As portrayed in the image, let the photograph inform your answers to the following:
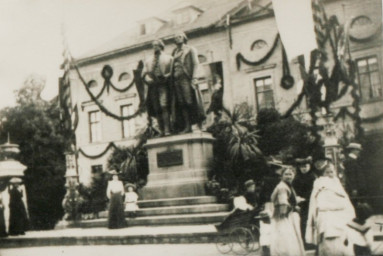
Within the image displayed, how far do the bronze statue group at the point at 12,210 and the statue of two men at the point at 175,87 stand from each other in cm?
214

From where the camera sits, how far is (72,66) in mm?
8406

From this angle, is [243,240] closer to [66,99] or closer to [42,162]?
[66,99]

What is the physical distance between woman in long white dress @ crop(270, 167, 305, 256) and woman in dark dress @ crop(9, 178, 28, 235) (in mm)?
3975

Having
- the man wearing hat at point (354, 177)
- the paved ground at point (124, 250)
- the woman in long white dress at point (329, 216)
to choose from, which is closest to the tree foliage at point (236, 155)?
the man wearing hat at point (354, 177)

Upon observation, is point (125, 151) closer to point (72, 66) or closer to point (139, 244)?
point (72, 66)

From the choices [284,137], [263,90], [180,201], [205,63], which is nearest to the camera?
[180,201]

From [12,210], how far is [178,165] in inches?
90.7

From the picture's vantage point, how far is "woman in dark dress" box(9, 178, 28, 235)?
7070 mm

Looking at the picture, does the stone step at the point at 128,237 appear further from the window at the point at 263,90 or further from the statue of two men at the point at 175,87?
the window at the point at 263,90

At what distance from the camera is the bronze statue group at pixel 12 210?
7059 millimetres

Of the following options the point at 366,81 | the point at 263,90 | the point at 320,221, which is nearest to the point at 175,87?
the point at 366,81

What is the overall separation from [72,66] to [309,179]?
179 inches

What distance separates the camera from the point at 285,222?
4418mm

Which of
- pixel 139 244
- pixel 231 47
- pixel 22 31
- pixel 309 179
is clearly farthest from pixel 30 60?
pixel 231 47
